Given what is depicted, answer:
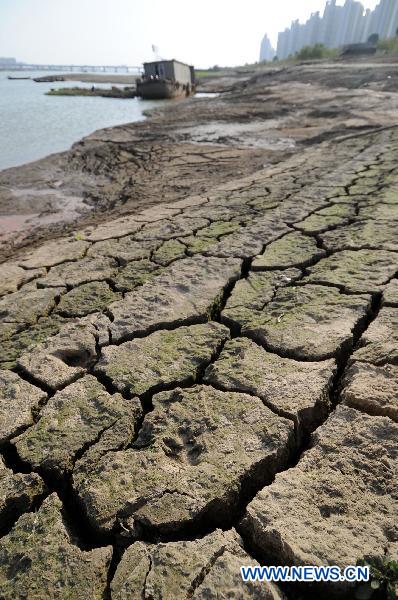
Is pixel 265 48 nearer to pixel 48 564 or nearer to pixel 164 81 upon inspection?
pixel 164 81

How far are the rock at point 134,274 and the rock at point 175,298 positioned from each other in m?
0.08

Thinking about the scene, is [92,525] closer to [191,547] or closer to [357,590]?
[191,547]

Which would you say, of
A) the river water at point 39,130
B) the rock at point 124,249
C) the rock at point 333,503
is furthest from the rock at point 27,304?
the river water at point 39,130

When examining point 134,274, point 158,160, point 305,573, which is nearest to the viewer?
point 305,573

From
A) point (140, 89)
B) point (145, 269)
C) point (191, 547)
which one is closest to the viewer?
point (191, 547)

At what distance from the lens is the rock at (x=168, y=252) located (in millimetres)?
2600

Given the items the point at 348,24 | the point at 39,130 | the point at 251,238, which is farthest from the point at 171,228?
the point at 348,24

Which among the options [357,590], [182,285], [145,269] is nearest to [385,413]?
[357,590]

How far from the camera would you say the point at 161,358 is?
5.48 feet

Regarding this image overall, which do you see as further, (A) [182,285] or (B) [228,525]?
(A) [182,285]

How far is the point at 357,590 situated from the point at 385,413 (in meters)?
0.55

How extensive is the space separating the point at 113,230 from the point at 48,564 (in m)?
2.67

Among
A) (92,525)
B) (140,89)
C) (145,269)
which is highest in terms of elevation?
(92,525)

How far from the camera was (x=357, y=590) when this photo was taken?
875 mm
